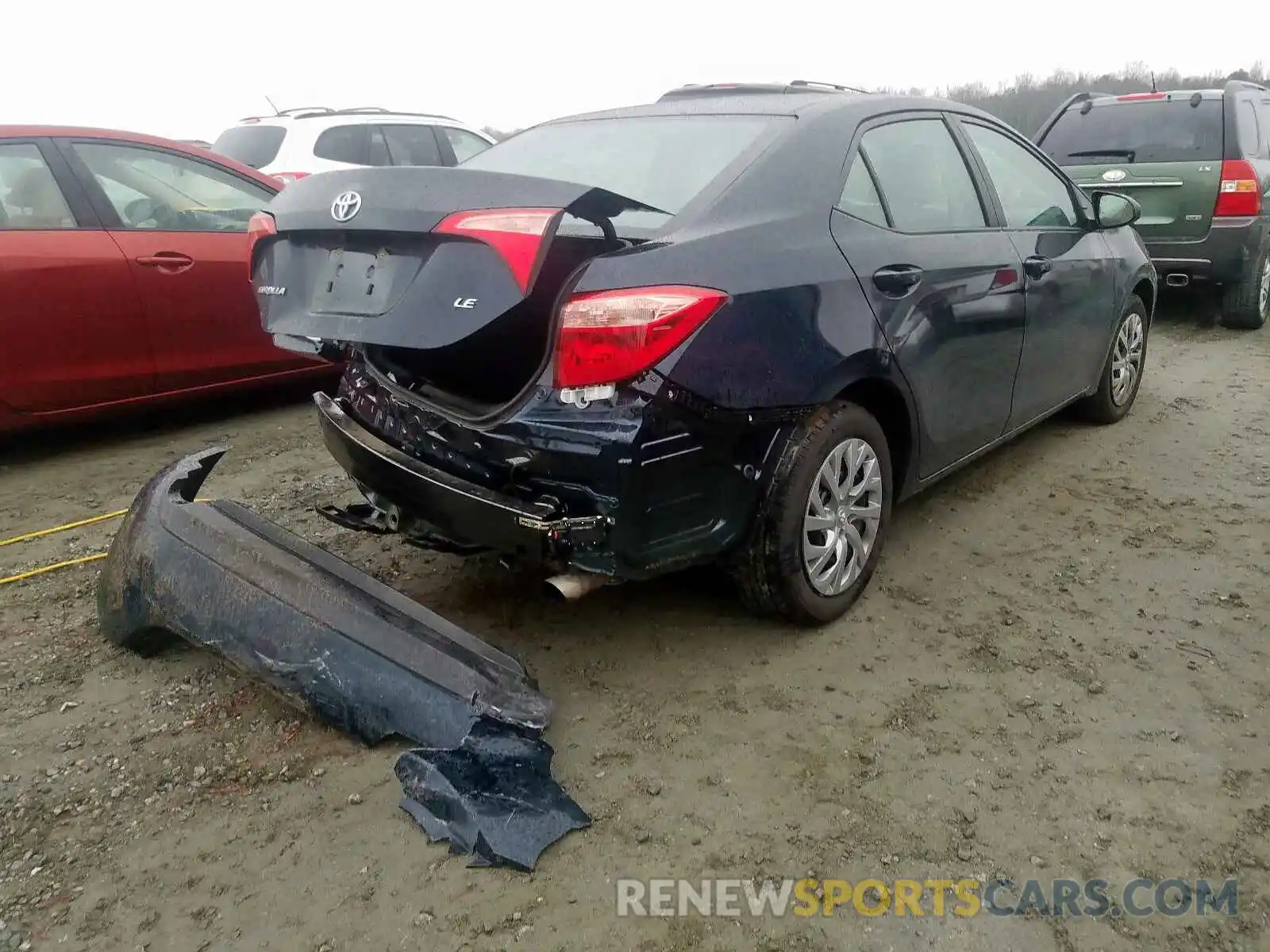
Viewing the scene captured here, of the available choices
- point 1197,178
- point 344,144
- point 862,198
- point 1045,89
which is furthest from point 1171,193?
point 1045,89

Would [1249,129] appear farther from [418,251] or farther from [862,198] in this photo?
[418,251]

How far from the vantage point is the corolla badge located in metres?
2.54

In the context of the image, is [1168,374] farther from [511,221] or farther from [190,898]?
[190,898]

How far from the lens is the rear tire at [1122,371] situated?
16.0 feet

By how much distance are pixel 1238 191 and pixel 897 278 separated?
5.52 m

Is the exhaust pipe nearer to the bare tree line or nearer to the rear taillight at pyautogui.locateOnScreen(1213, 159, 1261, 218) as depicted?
the rear taillight at pyautogui.locateOnScreen(1213, 159, 1261, 218)

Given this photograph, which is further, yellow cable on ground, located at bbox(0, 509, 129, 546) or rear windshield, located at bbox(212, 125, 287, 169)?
rear windshield, located at bbox(212, 125, 287, 169)

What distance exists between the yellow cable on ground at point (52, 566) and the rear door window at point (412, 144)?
5.14 meters

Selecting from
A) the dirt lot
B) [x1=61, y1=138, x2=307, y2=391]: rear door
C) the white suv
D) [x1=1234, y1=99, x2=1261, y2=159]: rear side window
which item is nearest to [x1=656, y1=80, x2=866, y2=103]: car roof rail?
the dirt lot

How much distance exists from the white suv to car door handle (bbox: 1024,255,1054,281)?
516cm

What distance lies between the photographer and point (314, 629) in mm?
2438

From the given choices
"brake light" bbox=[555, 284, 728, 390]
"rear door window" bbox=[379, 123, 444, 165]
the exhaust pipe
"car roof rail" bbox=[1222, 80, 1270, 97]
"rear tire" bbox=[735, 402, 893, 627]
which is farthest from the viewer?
"rear door window" bbox=[379, 123, 444, 165]

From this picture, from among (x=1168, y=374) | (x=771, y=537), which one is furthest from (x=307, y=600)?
(x=1168, y=374)

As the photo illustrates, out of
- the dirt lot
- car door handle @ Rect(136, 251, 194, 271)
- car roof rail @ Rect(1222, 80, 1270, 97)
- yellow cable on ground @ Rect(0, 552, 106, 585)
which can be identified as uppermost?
car roof rail @ Rect(1222, 80, 1270, 97)
